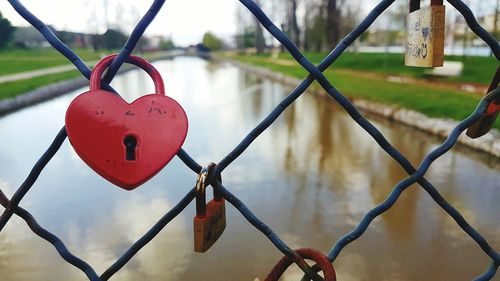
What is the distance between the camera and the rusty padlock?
697mm

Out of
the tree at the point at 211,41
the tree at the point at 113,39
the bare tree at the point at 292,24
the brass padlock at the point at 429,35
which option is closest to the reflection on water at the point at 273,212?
the brass padlock at the point at 429,35

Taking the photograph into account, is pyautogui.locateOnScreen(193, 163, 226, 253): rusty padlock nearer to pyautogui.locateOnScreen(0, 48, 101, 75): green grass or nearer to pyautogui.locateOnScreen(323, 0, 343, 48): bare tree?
pyautogui.locateOnScreen(323, 0, 343, 48): bare tree

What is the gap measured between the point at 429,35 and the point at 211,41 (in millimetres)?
81906

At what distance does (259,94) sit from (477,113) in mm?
13030

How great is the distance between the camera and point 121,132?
65 cm

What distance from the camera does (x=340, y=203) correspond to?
3869mm

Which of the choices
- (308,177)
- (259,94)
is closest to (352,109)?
(308,177)

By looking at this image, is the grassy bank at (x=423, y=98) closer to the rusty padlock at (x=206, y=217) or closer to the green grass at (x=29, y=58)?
the rusty padlock at (x=206, y=217)

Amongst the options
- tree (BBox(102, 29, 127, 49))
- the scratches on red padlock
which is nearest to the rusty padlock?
the scratches on red padlock

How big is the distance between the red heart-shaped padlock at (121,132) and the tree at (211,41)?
265 feet

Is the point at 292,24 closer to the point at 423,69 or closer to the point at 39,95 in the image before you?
the point at 423,69

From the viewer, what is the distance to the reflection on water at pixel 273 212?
9.10 ft

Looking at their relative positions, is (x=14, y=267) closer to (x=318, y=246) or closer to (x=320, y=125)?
(x=318, y=246)

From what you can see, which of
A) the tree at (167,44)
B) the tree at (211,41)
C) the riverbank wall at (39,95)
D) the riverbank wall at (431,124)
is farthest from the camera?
the tree at (211,41)
